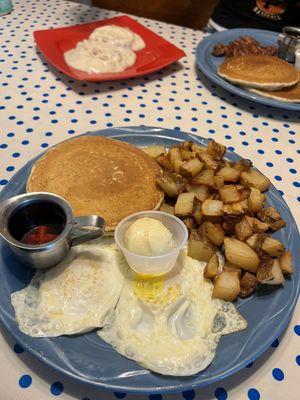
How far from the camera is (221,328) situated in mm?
857

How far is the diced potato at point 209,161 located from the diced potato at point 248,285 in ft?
1.22

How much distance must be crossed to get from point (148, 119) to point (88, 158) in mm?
497

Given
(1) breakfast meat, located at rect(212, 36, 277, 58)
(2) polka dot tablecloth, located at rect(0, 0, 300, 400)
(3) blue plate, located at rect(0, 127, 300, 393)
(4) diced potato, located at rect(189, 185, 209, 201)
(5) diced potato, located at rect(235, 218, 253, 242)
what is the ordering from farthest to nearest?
(1) breakfast meat, located at rect(212, 36, 277, 58) → (2) polka dot tablecloth, located at rect(0, 0, 300, 400) → (4) diced potato, located at rect(189, 185, 209, 201) → (5) diced potato, located at rect(235, 218, 253, 242) → (3) blue plate, located at rect(0, 127, 300, 393)

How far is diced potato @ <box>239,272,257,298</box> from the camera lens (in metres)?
0.92

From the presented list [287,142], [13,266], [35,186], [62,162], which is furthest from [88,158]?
[287,142]

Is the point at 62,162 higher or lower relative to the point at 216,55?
A: lower

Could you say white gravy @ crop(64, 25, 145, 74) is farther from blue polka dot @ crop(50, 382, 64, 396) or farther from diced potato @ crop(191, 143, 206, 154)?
blue polka dot @ crop(50, 382, 64, 396)

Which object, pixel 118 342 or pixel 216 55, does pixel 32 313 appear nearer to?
pixel 118 342

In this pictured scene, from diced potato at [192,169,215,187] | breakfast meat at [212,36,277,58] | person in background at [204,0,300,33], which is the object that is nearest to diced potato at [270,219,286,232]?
diced potato at [192,169,215,187]

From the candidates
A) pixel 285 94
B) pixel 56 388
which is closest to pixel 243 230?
pixel 56 388

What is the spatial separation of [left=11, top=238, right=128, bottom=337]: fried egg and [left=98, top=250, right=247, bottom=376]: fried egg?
0.03 meters

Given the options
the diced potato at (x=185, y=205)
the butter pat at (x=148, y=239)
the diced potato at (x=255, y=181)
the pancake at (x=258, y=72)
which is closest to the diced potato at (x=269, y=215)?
the diced potato at (x=255, y=181)

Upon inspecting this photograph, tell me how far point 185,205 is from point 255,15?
1.78 metres

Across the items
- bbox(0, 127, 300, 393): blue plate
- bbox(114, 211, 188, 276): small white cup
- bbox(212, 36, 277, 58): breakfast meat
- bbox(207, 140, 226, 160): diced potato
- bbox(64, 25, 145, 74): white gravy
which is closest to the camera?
bbox(0, 127, 300, 393): blue plate
